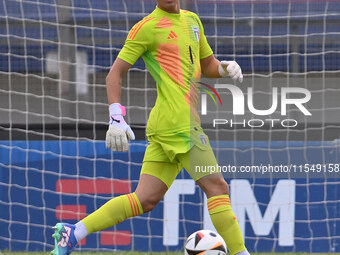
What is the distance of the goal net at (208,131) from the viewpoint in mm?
6289

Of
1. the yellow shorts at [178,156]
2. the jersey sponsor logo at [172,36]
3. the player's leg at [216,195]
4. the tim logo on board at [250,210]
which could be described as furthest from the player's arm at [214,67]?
the tim logo on board at [250,210]

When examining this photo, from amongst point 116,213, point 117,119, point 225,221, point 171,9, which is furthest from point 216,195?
point 171,9

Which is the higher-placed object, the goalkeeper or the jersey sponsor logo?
the jersey sponsor logo

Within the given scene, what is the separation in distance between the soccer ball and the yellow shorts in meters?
0.35

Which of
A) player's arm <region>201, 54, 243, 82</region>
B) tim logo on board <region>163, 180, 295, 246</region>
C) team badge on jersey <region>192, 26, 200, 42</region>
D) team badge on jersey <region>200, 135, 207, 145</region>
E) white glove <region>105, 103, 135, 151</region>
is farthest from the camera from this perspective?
tim logo on board <region>163, 180, 295, 246</region>

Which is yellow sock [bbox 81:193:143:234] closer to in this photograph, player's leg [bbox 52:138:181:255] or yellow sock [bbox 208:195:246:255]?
player's leg [bbox 52:138:181:255]

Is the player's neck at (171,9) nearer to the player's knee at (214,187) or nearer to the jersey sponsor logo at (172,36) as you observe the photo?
the jersey sponsor logo at (172,36)

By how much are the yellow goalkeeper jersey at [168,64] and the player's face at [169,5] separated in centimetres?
3

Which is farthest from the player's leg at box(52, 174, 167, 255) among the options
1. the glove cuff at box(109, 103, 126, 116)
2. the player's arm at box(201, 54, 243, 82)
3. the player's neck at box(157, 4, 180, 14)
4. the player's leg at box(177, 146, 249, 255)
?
the player's neck at box(157, 4, 180, 14)

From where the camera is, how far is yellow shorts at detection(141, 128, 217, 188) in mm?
4336

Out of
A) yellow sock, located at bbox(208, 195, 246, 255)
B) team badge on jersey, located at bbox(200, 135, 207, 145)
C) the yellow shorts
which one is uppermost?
team badge on jersey, located at bbox(200, 135, 207, 145)

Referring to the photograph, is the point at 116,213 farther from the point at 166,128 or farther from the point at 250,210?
the point at 250,210

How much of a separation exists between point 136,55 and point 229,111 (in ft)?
6.79

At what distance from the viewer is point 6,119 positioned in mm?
6430
